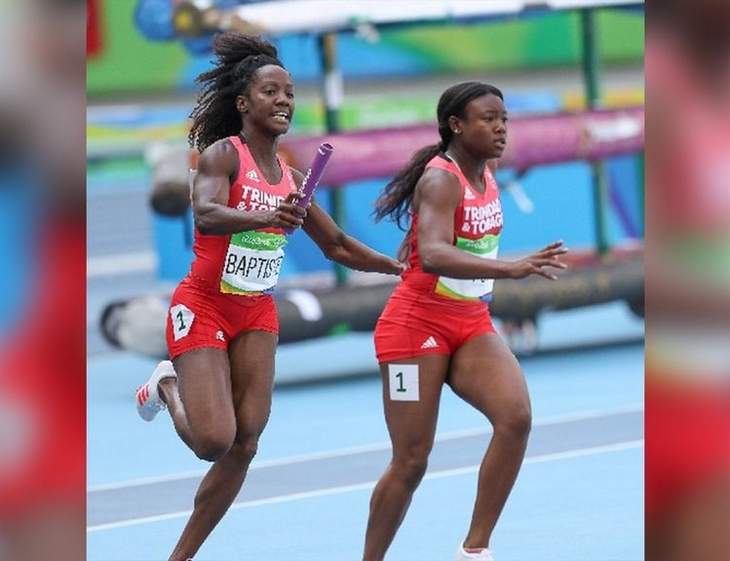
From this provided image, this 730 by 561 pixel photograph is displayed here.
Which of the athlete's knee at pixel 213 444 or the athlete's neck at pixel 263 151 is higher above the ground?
the athlete's neck at pixel 263 151

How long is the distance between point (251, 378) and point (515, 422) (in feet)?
3.15

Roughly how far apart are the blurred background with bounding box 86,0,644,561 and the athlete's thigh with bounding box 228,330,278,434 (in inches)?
55.0

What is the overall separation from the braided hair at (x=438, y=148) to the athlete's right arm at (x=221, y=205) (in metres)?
0.77

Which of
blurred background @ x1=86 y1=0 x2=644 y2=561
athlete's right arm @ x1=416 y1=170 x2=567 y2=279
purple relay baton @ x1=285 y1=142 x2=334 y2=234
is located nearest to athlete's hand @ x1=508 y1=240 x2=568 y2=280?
athlete's right arm @ x1=416 y1=170 x2=567 y2=279

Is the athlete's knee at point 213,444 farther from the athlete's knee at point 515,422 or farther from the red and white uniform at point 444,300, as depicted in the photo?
the athlete's knee at point 515,422

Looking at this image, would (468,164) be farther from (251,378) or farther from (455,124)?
(251,378)

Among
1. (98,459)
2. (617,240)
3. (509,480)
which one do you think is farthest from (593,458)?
(617,240)

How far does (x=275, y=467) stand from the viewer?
32.3ft

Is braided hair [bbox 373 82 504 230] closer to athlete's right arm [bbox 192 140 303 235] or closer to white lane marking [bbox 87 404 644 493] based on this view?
athlete's right arm [bbox 192 140 303 235]

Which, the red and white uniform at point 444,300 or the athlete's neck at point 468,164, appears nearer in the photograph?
the red and white uniform at point 444,300

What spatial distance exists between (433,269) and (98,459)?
4672 mm

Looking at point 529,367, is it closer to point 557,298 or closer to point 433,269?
point 557,298

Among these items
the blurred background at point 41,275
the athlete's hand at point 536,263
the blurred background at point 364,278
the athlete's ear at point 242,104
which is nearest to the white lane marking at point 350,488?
the blurred background at point 364,278

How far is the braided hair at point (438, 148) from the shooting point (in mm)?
6398
